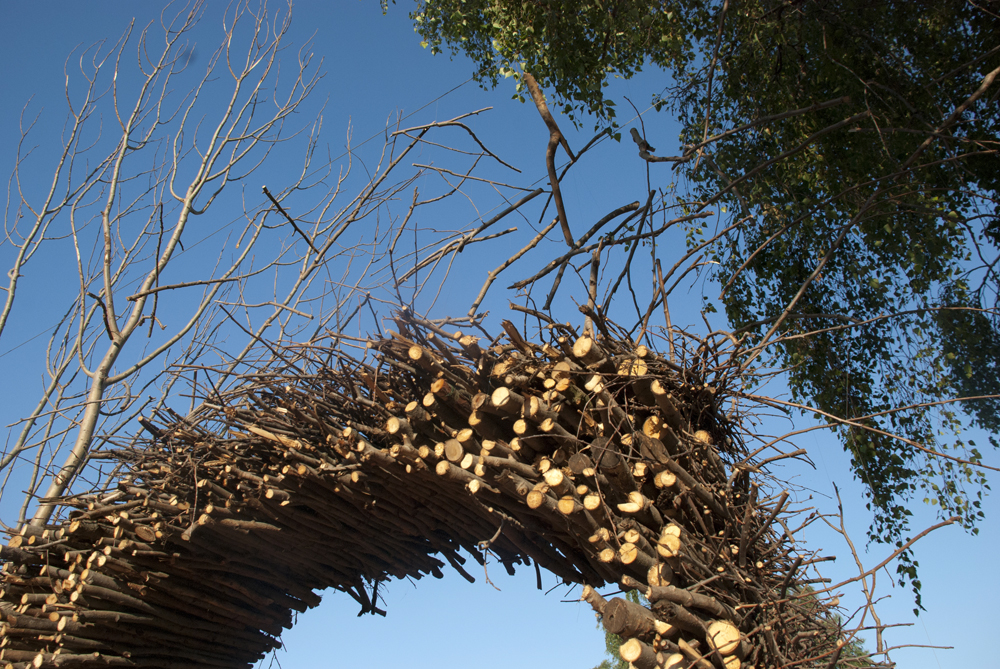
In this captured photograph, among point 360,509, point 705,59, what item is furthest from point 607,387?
point 705,59

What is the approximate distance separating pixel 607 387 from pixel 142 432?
9.17 ft

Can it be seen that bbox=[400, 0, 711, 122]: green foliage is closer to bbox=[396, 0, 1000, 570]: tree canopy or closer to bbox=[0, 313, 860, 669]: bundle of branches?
bbox=[396, 0, 1000, 570]: tree canopy

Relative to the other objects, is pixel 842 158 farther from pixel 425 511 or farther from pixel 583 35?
pixel 425 511

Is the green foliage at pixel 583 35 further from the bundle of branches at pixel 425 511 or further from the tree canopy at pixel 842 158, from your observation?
the bundle of branches at pixel 425 511

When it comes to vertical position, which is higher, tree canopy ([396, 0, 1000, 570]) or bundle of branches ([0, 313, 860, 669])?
tree canopy ([396, 0, 1000, 570])

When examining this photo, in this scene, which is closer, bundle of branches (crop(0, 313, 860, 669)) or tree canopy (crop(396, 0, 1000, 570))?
bundle of branches (crop(0, 313, 860, 669))

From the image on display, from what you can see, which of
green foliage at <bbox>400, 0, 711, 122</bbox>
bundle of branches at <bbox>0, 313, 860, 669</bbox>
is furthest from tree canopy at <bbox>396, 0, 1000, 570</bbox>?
bundle of branches at <bbox>0, 313, 860, 669</bbox>

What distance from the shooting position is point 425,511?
290cm

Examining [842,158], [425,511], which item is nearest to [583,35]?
[842,158]

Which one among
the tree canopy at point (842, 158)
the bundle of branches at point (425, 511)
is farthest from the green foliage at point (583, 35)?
the bundle of branches at point (425, 511)

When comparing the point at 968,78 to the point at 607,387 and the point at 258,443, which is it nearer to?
the point at 607,387

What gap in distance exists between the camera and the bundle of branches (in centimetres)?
203

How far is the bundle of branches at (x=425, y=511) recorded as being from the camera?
203 centimetres

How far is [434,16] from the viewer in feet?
18.1
